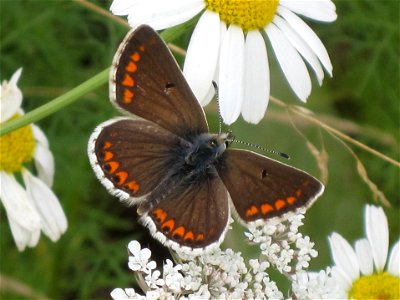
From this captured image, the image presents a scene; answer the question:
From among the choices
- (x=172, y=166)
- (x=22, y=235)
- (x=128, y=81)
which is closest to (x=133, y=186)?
(x=172, y=166)

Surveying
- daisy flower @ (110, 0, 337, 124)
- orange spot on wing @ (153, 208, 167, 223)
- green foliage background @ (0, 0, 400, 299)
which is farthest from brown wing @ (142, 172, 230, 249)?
green foliage background @ (0, 0, 400, 299)

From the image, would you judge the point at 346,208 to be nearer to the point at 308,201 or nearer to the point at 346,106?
the point at 346,106

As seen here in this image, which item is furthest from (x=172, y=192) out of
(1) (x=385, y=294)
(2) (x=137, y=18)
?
(1) (x=385, y=294)

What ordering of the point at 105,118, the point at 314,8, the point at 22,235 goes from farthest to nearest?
the point at 105,118 < the point at 22,235 < the point at 314,8

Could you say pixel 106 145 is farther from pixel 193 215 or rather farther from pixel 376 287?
pixel 376 287

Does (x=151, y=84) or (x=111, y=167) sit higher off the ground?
(x=151, y=84)

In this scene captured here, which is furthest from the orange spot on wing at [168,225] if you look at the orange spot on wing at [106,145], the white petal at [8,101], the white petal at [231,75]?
Answer: the white petal at [8,101]

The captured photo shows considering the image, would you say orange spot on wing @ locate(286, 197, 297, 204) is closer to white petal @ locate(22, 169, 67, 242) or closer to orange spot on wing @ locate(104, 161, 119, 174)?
orange spot on wing @ locate(104, 161, 119, 174)

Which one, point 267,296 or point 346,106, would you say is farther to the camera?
point 346,106
